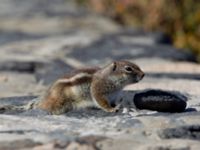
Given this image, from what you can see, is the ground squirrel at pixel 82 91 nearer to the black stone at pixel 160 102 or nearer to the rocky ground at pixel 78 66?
the rocky ground at pixel 78 66

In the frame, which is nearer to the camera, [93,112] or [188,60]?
[93,112]

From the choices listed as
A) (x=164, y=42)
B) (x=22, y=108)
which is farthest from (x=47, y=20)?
(x=22, y=108)

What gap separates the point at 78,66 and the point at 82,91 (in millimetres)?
2782

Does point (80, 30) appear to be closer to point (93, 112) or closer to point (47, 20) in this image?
point (47, 20)

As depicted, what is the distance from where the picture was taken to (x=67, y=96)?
17.4 ft

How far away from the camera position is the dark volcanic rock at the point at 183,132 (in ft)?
15.1

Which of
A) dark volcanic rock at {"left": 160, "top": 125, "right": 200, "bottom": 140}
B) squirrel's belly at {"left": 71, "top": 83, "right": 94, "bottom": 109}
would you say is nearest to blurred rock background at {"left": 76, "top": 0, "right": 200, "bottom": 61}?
squirrel's belly at {"left": 71, "top": 83, "right": 94, "bottom": 109}

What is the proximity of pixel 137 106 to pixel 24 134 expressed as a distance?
1.01 meters

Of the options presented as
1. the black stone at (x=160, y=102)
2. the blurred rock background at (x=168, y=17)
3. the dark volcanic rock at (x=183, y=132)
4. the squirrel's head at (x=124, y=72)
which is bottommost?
the dark volcanic rock at (x=183, y=132)

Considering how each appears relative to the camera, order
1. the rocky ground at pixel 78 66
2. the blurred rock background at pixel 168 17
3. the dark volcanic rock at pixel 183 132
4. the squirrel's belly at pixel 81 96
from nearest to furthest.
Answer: the rocky ground at pixel 78 66, the dark volcanic rock at pixel 183 132, the squirrel's belly at pixel 81 96, the blurred rock background at pixel 168 17

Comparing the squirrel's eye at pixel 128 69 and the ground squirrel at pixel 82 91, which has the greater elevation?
the squirrel's eye at pixel 128 69

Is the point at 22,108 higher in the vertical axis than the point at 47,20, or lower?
lower

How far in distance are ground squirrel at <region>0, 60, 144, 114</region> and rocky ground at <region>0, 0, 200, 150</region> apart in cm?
6

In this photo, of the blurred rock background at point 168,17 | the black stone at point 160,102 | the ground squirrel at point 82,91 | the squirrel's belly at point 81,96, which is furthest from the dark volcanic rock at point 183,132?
the blurred rock background at point 168,17
